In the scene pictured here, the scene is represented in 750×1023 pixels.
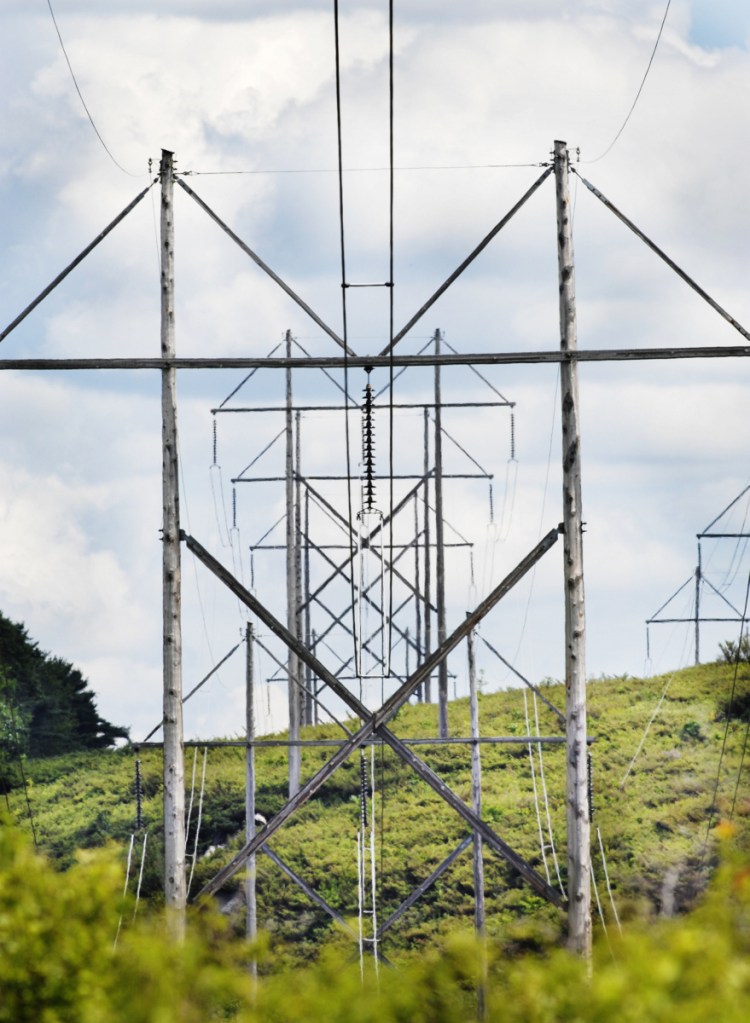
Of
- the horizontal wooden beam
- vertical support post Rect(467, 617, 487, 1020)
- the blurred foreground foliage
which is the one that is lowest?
the blurred foreground foliage

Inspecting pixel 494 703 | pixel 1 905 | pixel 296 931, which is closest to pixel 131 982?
pixel 1 905

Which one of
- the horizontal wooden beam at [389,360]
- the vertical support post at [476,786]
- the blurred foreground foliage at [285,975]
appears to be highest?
the horizontal wooden beam at [389,360]

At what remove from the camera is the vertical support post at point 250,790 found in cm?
2062

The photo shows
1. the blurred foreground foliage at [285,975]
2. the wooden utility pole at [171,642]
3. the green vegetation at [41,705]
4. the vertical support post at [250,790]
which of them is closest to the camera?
the blurred foreground foliage at [285,975]

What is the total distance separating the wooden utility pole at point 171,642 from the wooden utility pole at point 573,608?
378 cm

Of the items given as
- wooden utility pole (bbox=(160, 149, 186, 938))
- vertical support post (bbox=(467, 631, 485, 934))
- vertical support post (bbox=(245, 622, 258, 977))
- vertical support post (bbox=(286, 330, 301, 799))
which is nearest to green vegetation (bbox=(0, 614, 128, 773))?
vertical support post (bbox=(286, 330, 301, 799))

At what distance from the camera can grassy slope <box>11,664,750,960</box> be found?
26.8 metres

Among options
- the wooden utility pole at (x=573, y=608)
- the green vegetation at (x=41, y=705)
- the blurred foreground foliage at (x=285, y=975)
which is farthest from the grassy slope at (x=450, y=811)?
the blurred foreground foliage at (x=285, y=975)

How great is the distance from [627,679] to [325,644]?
9456 mm

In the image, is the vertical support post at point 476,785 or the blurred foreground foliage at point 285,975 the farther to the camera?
the vertical support post at point 476,785

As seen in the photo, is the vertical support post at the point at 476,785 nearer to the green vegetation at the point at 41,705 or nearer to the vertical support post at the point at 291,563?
the vertical support post at the point at 291,563

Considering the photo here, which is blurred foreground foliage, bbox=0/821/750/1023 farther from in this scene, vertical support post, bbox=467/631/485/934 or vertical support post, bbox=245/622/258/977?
vertical support post, bbox=467/631/485/934

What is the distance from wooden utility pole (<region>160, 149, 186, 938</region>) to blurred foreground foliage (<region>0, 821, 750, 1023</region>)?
8.05m

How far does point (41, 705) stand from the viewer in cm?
4000
